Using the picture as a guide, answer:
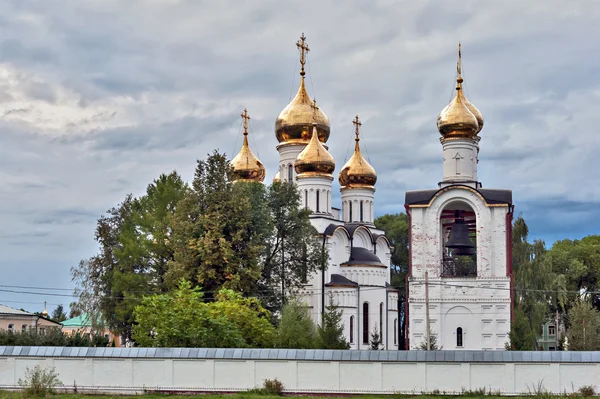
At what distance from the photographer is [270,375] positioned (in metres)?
24.8

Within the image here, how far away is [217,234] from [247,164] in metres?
22.0

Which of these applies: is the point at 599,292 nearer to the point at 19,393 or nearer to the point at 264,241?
the point at 264,241

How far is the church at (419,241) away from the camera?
4131cm

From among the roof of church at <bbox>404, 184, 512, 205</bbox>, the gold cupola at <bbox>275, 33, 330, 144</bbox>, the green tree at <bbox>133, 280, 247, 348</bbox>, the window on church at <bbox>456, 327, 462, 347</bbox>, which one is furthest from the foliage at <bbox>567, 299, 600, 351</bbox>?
the gold cupola at <bbox>275, 33, 330, 144</bbox>

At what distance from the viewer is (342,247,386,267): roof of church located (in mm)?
52250

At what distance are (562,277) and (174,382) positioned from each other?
122 ft

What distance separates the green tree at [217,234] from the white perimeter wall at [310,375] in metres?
11.6

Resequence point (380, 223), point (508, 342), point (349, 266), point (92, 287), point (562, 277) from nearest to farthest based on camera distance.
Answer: point (508, 342)
point (92, 287)
point (349, 266)
point (562, 277)
point (380, 223)

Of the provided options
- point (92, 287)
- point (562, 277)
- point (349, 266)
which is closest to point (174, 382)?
point (92, 287)

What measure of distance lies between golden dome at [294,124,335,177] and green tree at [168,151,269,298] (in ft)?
41.4

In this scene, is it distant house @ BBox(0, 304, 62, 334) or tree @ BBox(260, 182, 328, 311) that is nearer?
tree @ BBox(260, 182, 328, 311)

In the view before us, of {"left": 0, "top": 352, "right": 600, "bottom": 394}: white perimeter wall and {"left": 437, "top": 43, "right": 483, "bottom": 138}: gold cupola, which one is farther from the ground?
{"left": 437, "top": 43, "right": 483, "bottom": 138}: gold cupola

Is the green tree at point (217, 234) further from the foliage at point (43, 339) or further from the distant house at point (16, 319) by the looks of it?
the distant house at point (16, 319)

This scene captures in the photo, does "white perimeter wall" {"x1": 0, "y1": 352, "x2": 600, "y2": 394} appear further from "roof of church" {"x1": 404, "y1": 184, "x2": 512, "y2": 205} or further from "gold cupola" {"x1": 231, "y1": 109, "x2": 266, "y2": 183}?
"gold cupola" {"x1": 231, "y1": 109, "x2": 266, "y2": 183}
